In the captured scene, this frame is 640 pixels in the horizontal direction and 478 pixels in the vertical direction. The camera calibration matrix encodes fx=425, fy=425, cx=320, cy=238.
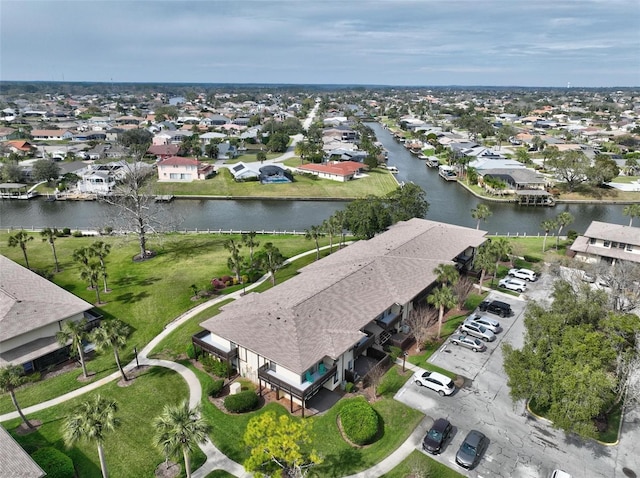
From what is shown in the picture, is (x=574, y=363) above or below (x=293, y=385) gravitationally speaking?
above

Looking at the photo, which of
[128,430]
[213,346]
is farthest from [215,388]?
[128,430]

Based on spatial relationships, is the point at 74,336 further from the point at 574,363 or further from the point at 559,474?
the point at 574,363

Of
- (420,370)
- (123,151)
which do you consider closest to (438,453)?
(420,370)

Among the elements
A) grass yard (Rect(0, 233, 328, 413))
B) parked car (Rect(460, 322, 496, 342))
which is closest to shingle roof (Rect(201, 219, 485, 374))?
parked car (Rect(460, 322, 496, 342))

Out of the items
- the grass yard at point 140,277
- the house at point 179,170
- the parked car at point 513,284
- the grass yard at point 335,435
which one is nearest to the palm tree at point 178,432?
the grass yard at point 335,435

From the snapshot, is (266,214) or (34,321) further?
(266,214)

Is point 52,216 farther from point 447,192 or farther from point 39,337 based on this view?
point 447,192
